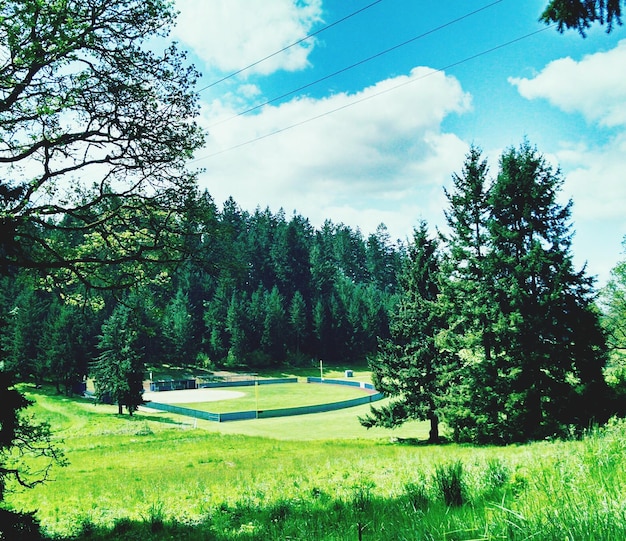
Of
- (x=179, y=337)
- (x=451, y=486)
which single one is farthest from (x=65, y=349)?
(x=451, y=486)

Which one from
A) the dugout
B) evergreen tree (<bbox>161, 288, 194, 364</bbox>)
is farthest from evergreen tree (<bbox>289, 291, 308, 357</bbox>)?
the dugout

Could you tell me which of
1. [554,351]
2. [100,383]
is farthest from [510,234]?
[100,383]

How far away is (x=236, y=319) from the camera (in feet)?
268

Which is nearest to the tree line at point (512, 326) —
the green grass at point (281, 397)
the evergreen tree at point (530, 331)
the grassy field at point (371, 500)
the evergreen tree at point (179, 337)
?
the evergreen tree at point (530, 331)

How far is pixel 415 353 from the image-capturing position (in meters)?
26.7

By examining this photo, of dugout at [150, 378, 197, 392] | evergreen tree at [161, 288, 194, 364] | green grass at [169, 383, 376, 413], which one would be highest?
evergreen tree at [161, 288, 194, 364]

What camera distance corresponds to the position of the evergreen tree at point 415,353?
86.4 feet

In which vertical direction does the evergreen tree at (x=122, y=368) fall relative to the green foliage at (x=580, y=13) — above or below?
below

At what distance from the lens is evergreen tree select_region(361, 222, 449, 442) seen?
26328mm

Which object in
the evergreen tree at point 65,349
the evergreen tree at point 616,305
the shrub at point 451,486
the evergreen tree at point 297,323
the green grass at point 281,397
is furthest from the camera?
the evergreen tree at point 297,323

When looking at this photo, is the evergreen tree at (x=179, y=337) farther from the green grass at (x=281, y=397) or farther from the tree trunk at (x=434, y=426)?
the tree trunk at (x=434, y=426)

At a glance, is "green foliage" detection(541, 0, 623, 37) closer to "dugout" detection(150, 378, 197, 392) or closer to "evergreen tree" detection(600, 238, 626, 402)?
"evergreen tree" detection(600, 238, 626, 402)

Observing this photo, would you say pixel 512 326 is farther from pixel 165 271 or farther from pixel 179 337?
pixel 179 337

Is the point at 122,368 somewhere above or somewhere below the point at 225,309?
below
